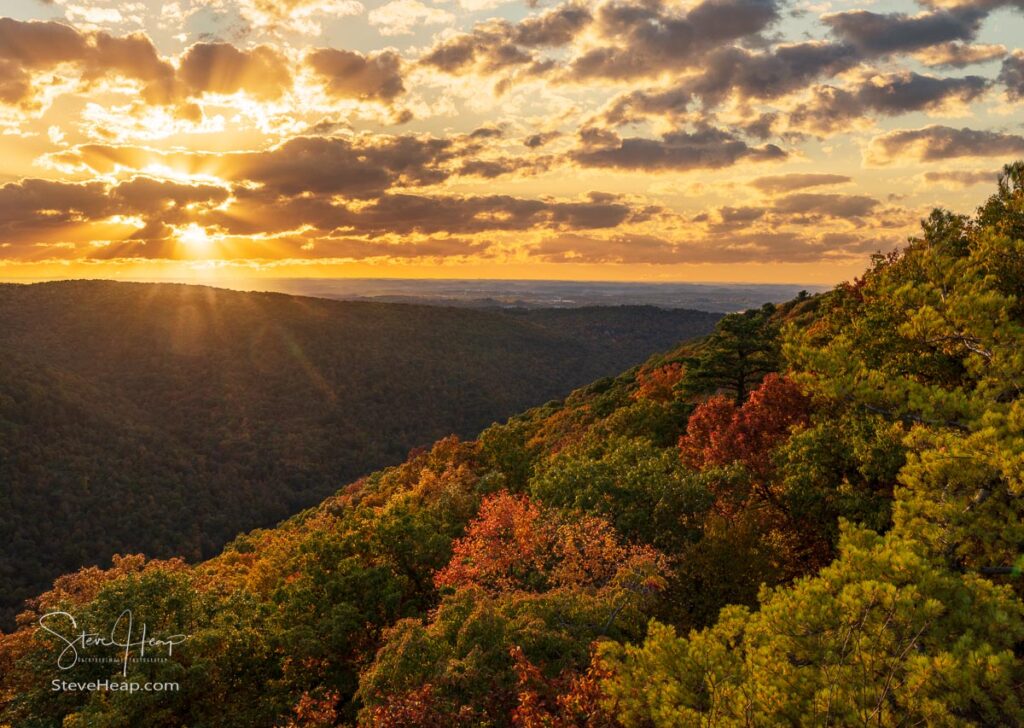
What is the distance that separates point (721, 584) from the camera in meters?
→ 20.5

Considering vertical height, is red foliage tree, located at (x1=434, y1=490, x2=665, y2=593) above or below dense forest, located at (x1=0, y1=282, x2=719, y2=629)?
above

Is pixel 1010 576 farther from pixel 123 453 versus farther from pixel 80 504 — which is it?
pixel 123 453

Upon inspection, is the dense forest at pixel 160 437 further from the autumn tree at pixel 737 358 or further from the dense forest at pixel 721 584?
the autumn tree at pixel 737 358
